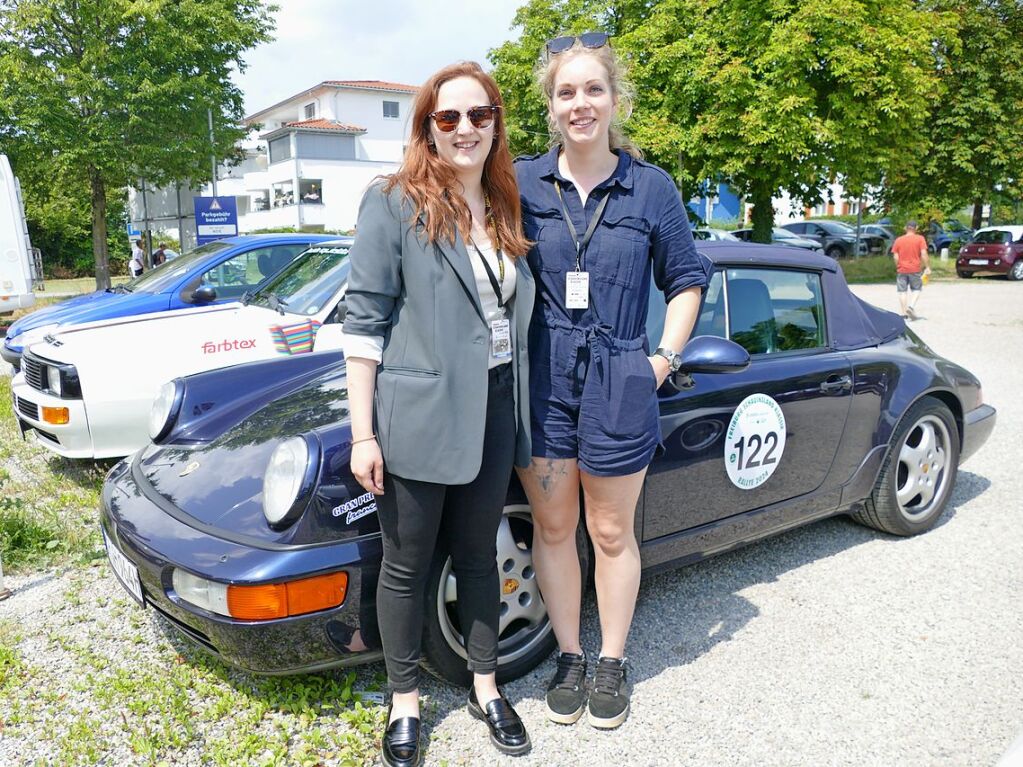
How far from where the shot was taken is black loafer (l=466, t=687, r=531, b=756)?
93.1 inches

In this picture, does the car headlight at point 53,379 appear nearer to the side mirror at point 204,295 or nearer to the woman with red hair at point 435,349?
the side mirror at point 204,295

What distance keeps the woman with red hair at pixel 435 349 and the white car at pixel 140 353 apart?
1858 mm

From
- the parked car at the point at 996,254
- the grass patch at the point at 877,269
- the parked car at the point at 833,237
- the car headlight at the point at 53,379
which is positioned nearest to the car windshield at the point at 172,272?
the car headlight at the point at 53,379

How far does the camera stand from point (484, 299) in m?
2.16

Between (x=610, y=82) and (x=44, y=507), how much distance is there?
386 centimetres

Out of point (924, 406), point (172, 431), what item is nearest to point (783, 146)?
point (924, 406)

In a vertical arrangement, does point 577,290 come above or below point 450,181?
below

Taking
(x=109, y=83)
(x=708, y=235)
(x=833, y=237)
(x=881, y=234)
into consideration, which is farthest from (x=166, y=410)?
(x=881, y=234)

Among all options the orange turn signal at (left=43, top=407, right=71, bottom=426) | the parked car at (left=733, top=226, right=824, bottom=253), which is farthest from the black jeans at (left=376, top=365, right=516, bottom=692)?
the parked car at (left=733, top=226, right=824, bottom=253)

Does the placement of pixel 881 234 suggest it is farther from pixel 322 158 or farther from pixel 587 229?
pixel 587 229

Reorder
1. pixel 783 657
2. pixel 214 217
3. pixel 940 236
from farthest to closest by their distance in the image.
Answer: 1. pixel 940 236
2. pixel 214 217
3. pixel 783 657

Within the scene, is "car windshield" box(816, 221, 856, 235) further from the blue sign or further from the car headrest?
the car headrest

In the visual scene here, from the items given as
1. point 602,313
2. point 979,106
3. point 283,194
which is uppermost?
point 979,106

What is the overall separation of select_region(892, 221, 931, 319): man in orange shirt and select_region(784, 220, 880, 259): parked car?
1522 centimetres
